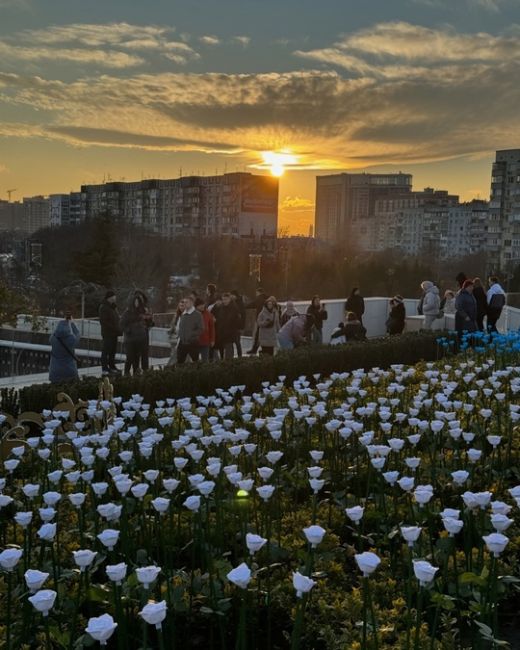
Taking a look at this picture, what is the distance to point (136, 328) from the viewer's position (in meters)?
12.2

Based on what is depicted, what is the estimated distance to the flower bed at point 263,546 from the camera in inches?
131

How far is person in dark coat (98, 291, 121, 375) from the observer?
1338 cm

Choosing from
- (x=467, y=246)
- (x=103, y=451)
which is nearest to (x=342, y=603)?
(x=103, y=451)

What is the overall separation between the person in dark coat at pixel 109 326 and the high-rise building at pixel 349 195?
119 m

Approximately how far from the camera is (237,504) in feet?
16.3

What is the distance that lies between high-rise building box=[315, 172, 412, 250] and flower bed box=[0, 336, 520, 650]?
4984 inches

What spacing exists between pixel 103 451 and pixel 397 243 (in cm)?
11731

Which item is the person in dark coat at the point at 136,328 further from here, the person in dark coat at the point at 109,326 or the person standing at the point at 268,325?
the person standing at the point at 268,325

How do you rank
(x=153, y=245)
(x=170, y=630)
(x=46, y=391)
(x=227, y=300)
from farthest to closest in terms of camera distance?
(x=153, y=245) → (x=227, y=300) → (x=46, y=391) → (x=170, y=630)

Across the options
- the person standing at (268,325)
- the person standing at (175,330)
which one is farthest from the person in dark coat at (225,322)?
the person standing at (175,330)

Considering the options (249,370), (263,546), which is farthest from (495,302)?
(263,546)

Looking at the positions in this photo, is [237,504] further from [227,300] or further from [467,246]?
[467,246]

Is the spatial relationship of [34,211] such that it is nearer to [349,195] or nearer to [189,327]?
[349,195]

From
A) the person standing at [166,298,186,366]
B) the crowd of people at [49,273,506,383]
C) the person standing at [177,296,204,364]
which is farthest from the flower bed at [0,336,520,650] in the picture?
the person standing at [166,298,186,366]
